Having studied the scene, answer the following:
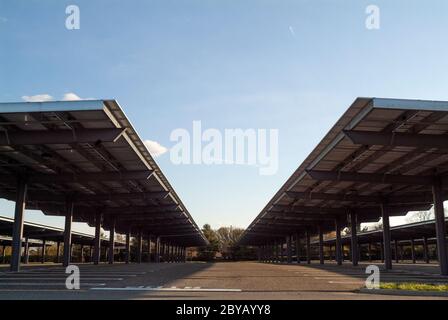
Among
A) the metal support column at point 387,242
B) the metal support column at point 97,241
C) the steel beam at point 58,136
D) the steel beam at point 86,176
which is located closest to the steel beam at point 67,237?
the steel beam at point 86,176

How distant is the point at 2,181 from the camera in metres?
30.1

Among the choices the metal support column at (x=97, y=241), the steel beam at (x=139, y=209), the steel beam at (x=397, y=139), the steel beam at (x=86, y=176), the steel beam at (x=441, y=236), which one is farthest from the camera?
the steel beam at (x=139, y=209)

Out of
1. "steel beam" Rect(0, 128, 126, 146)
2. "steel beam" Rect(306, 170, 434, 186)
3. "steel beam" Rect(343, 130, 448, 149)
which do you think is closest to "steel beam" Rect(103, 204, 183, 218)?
"steel beam" Rect(306, 170, 434, 186)

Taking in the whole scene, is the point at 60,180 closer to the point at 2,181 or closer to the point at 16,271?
the point at 2,181

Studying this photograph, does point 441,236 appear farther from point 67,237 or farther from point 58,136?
point 67,237

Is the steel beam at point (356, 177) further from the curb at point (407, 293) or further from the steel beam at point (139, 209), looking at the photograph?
the steel beam at point (139, 209)

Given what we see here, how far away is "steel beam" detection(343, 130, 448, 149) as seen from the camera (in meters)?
21.7

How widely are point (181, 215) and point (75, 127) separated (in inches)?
1583

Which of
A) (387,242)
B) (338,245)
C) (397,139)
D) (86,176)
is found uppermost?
(397,139)

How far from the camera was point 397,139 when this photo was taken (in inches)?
859

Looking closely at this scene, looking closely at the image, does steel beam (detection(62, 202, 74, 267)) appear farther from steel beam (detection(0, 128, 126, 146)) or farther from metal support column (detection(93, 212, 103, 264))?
steel beam (detection(0, 128, 126, 146))

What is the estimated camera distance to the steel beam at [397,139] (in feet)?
71.1

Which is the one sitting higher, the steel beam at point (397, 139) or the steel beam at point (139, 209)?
the steel beam at point (397, 139)

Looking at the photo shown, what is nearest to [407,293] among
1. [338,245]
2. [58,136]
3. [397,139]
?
[397,139]
